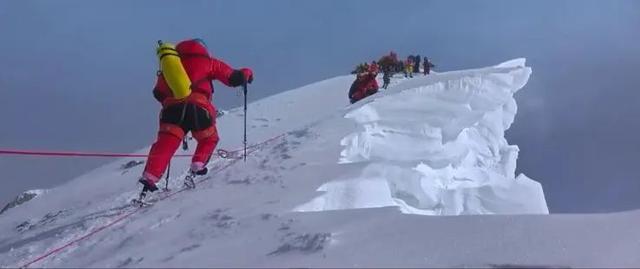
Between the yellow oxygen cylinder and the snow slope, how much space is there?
0.96 metres

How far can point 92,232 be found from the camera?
16.3ft

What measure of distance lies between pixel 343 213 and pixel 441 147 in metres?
7.40

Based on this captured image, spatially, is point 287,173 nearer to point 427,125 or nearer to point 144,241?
point 144,241

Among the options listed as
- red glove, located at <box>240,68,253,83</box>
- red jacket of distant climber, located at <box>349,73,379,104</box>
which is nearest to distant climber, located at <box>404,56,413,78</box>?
red jacket of distant climber, located at <box>349,73,379,104</box>

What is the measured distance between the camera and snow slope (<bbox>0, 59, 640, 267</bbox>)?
336 cm

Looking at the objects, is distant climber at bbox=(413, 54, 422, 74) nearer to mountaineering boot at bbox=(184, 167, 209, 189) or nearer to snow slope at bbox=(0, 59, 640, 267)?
snow slope at bbox=(0, 59, 640, 267)

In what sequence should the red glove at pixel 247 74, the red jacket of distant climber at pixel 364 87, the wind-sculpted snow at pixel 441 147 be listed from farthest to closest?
the red jacket of distant climber at pixel 364 87 < the wind-sculpted snow at pixel 441 147 < the red glove at pixel 247 74

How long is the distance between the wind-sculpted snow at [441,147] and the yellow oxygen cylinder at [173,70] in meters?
1.98

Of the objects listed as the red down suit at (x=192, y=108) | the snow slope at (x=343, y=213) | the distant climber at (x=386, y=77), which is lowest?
the snow slope at (x=343, y=213)

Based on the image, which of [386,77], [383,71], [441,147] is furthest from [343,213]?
[383,71]

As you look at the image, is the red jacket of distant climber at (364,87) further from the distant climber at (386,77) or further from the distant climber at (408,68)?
the distant climber at (408,68)

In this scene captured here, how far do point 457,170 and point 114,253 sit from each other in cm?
873

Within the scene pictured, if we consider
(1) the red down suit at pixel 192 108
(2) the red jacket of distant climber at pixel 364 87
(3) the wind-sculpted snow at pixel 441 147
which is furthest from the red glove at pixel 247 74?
(2) the red jacket of distant climber at pixel 364 87

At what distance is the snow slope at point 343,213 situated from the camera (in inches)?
132
